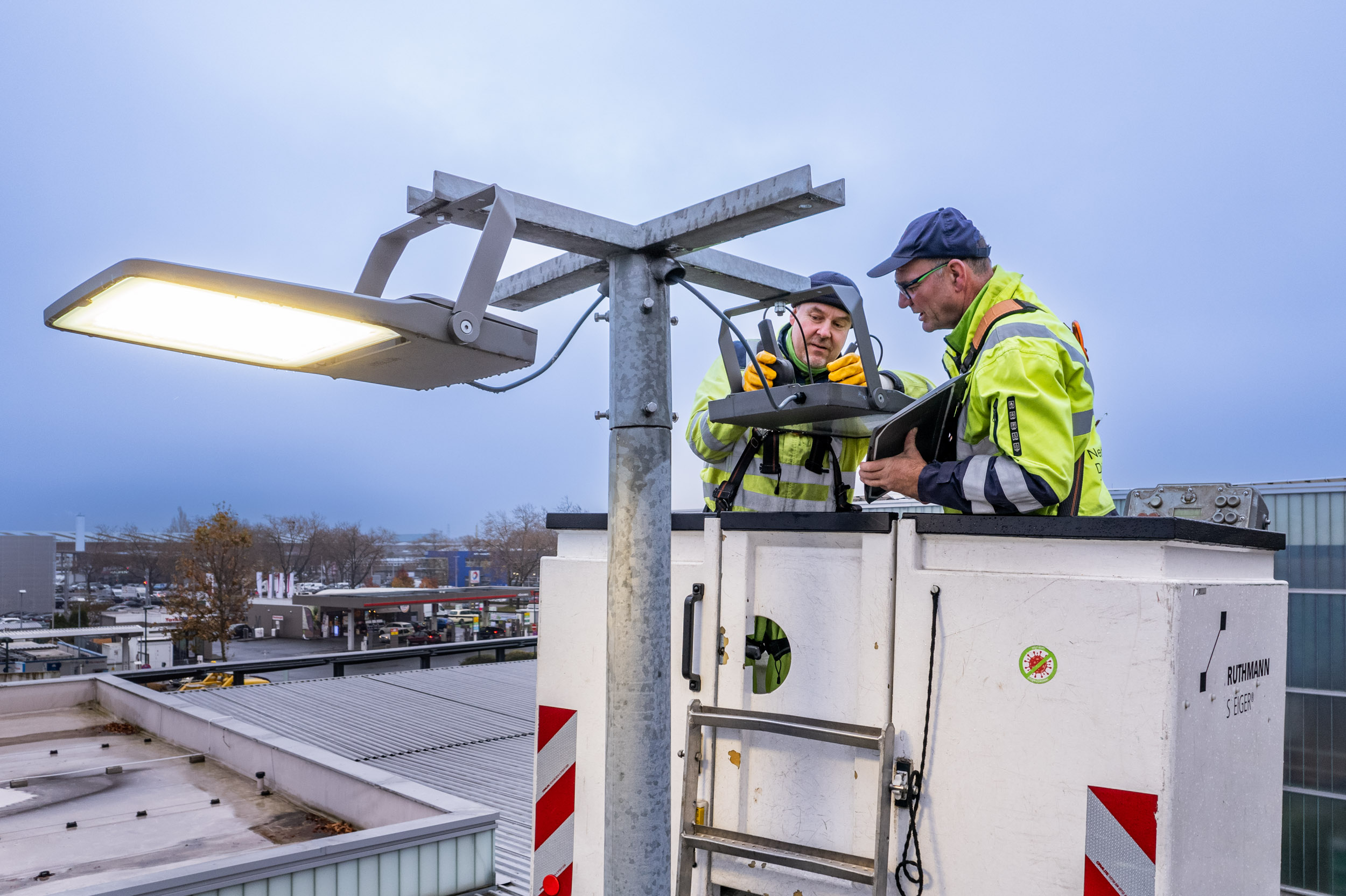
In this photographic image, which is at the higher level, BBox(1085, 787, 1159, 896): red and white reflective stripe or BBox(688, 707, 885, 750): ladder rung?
BBox(688, 707, 885, 750): ladder rung

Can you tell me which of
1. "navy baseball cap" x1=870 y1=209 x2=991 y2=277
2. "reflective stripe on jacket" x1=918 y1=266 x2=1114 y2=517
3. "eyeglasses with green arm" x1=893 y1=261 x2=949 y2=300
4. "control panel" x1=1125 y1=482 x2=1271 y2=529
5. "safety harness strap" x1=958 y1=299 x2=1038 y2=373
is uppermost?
"navy baseball cap" x1=870 y1=209 x2=991 y2=277

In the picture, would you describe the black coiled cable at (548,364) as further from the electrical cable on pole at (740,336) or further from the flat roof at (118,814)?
the flat roof at (118,814)

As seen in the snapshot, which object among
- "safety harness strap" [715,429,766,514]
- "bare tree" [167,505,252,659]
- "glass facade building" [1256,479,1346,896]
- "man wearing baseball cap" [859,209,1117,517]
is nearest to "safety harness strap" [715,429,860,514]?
"safety harness strap" [715,429,766,514]

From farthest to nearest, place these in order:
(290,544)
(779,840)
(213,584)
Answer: (290,544) < (213,584) < (779,840)

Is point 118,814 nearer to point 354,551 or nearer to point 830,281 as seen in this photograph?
point 830,281

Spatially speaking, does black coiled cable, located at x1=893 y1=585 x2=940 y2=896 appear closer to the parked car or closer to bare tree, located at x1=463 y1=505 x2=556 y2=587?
the parked car

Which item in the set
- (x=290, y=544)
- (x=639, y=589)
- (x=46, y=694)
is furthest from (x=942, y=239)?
(x=290, y=544)

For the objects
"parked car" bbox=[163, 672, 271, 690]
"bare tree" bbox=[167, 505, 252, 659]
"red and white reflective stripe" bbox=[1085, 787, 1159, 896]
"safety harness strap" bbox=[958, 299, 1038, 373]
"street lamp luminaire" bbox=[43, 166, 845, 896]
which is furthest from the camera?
"bare tree" bbox=[167, 505, 252, 659]

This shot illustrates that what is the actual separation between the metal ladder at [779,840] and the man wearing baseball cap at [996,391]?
74 cm

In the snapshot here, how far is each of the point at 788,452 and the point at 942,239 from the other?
3.71 feet

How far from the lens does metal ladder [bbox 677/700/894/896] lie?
7.82 ft

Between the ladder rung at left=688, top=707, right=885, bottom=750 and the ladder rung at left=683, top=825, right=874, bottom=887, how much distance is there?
308 millimetres

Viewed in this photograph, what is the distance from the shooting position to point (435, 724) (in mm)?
10453

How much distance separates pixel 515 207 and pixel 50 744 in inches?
432
